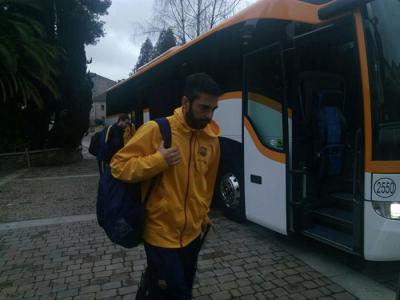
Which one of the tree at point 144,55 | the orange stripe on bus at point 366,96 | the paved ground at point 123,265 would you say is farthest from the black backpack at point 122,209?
the tree at point 144,55

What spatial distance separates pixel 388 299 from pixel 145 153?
2.93 meters

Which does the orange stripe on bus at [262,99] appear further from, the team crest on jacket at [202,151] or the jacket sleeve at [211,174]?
the team crest on jacket at [202,151]

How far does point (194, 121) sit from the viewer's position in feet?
7.52

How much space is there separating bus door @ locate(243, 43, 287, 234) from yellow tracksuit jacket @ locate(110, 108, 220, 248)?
2395 millimetres

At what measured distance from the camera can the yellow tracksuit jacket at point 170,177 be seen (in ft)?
7.21

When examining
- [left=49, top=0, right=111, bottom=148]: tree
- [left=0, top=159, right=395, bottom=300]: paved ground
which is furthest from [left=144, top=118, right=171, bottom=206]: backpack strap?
[left=49, top=0, right=111, bottom=148]: tree

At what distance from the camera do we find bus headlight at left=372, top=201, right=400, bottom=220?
353 centimetres

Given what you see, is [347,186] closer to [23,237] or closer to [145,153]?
[145,153]

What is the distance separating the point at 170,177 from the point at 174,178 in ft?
0.09

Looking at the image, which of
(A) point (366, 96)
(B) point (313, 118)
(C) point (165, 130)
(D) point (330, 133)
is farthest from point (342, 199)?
(C) point (165, 130)

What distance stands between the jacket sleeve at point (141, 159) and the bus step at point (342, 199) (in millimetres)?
3388

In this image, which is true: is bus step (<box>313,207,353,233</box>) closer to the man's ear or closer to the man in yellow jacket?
the man in yellow jacket

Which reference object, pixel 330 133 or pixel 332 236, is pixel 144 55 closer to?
pixel 330 133

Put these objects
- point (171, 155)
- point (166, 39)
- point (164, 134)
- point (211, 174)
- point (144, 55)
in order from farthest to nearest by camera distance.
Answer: point (144, 55)
point (166, 39)
point (211, 174)
point (164, 134)
point (171, 155)
